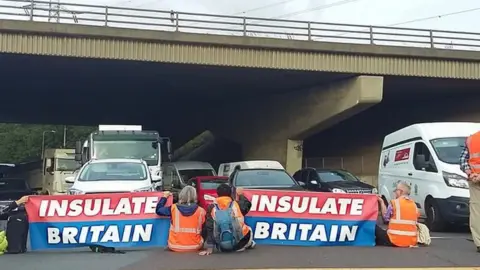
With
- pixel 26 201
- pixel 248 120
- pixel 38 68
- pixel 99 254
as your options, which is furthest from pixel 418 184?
pixel 248 120

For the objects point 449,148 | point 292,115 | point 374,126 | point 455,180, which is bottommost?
point 455,180

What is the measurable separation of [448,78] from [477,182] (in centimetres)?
1986

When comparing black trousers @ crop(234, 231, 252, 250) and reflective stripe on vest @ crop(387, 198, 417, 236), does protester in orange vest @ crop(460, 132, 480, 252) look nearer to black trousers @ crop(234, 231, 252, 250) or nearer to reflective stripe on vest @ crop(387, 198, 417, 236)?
reflective stripe on vest @ crop(387, 198, 417, 236)

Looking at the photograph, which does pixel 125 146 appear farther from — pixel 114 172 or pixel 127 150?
pixel 114 172

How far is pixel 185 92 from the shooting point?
36094mm

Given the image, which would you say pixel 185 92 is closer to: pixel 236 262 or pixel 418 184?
pixel 418 184

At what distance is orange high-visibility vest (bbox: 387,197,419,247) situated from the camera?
1029cm

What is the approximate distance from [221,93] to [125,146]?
1597cm

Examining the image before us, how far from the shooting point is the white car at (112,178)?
14555 millimetres

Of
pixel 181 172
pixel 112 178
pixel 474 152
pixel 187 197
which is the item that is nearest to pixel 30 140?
pixel 181 172

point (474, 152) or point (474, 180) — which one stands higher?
point (474, 152)

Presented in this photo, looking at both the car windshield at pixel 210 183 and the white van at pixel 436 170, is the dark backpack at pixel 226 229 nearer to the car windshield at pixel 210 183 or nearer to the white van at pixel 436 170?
the white van at pixel 436 170

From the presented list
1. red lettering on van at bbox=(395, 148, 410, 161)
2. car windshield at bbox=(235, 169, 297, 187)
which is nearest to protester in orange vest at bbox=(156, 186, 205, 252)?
car windshield at bbox=(235, 169, 297, 187)

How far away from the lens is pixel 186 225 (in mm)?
9836
